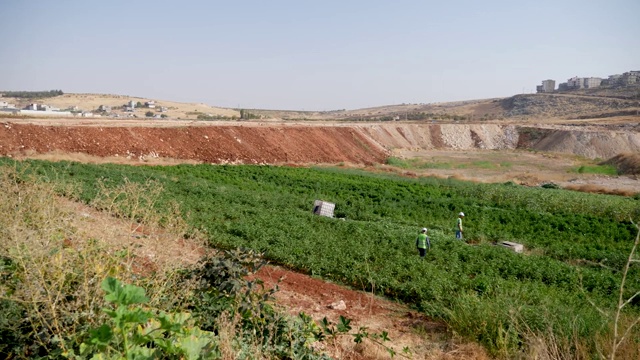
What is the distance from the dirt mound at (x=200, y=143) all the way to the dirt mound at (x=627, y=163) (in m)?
21.8

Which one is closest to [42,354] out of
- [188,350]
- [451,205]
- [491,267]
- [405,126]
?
[188,350]

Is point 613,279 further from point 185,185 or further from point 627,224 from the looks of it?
point 185,185

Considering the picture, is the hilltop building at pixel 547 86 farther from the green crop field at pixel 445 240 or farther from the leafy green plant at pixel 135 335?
the leafy green plant at pixel 135 335

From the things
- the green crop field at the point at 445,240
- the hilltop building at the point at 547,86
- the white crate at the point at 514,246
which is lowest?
the white crate at the point at 514,246

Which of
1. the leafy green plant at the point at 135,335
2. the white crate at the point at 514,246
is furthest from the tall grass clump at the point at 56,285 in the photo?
the white crate at the point at 514,246

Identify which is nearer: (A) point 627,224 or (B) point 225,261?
(B) point 225,261

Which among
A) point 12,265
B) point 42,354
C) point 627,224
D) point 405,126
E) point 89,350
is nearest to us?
point 89,350

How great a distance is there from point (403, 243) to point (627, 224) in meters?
11.4

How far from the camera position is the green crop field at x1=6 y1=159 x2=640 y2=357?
8609 mm

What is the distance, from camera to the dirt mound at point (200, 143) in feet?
103

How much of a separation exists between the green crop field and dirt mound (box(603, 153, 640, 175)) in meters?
21.1

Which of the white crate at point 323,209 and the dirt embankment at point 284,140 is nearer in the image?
the white crate at point 323,209

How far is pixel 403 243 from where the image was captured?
14.8m

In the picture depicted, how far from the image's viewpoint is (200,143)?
38062 mm
